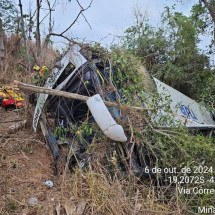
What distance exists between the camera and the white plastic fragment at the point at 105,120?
4.61 meters

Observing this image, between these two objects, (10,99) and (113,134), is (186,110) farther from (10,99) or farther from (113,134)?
(10,99)

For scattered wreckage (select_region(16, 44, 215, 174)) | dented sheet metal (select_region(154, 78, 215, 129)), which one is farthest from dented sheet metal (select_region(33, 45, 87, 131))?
dented sheet metal (select_region(154, 78, 215, 129))

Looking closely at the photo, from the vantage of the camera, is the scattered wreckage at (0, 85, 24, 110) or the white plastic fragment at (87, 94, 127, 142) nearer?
the white plastic fragment at (87, 94, 127, 142)

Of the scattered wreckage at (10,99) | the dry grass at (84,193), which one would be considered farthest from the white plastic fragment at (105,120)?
the scattered wreckage at (10,99)

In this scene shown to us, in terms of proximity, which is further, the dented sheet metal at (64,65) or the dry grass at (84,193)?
the dented sheet metal at (64,65)

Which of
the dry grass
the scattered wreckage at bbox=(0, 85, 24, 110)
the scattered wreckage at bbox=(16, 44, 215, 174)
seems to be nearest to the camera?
the dry grass

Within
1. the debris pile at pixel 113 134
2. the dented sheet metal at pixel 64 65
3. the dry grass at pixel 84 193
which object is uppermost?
the dented sheet metal at pixel 64 65

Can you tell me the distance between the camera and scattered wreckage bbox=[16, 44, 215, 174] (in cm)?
475

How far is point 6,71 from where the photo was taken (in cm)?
1012

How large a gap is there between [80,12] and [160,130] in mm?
4289

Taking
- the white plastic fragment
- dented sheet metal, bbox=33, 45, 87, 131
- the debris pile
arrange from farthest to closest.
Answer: dented sheet metal, bbox=33, 45, 87, 131 → the white plastic fragment → the debris pile

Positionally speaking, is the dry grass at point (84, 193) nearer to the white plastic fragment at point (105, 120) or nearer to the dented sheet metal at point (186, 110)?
the white plastic fragment at point (105, 120)

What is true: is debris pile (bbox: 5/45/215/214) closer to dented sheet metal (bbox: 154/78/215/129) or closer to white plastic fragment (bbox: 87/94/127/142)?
white plastic fragment (bbox: 87/94/127/142)

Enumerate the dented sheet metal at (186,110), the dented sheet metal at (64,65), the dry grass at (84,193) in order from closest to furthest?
the dry grass at (84,193)
the dented sheet metal at (64,65)
the dented sheet metal at (186,110)
